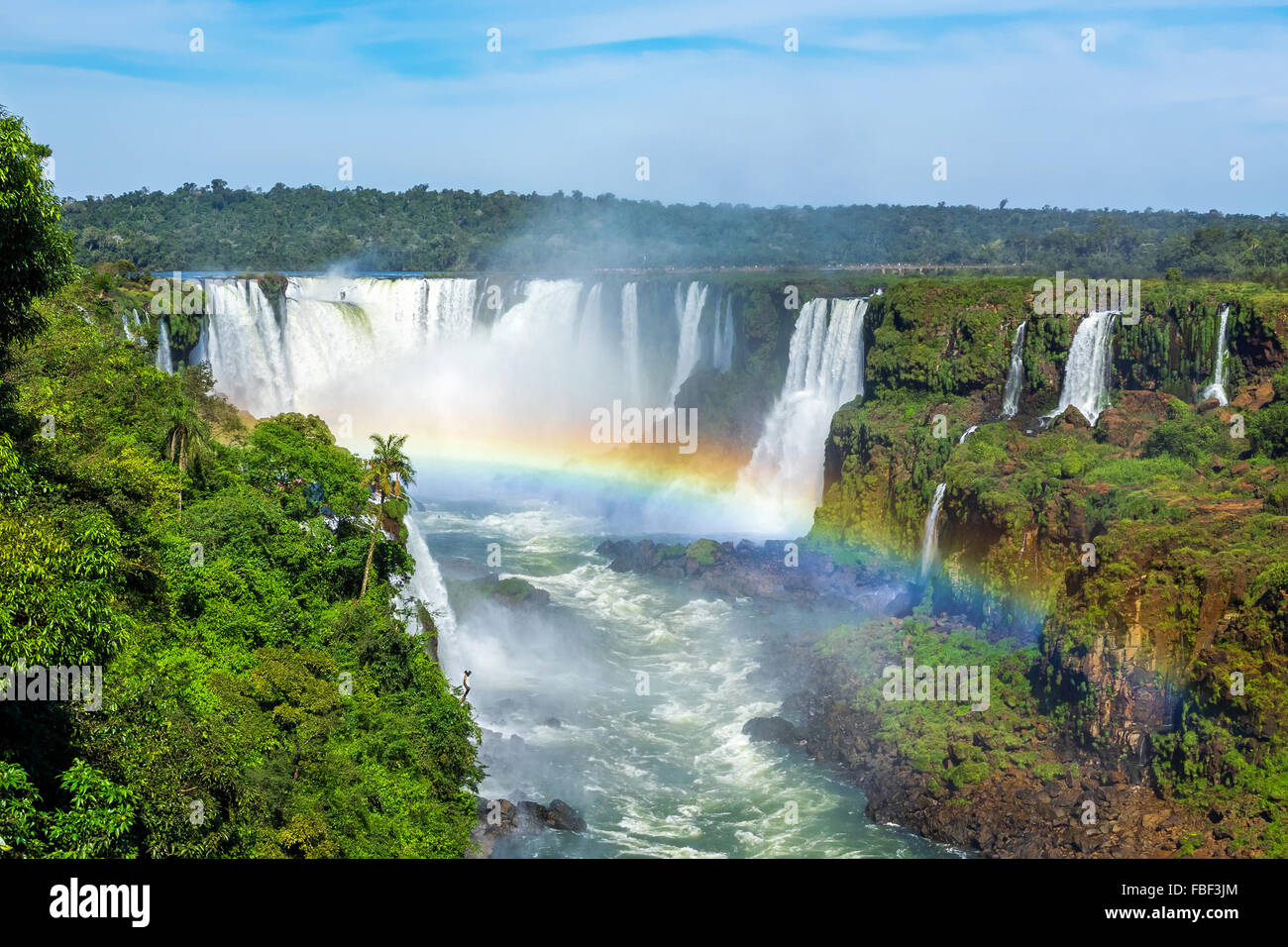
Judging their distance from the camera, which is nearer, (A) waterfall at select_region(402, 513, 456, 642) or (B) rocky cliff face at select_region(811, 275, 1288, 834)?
(B) rocky cliff face at select_region(811, 275, 1288, 834)

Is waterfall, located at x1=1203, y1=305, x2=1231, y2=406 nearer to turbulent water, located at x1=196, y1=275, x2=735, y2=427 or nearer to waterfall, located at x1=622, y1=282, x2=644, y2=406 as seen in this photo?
turbulent water, located at x1=196, y1=275, x2=735, y2=427

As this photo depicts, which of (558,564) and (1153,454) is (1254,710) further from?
(558,564)

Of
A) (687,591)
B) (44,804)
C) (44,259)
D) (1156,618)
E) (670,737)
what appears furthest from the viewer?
(687,591)

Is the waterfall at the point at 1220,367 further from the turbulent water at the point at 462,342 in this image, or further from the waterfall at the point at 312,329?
the waterfall at the point at 312,329

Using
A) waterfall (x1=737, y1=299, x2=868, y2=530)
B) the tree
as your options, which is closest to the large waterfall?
waterfall (x1=737, y1=299, x2=868, y2=530)

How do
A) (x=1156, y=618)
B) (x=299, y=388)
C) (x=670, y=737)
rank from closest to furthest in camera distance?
(x=1156, y=618) → (x=670, y=737) → (x=299, y=388)

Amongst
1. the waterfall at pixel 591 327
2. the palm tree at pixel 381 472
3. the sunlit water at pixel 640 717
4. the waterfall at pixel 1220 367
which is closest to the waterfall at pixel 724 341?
the waterfall at pixel 591 327
